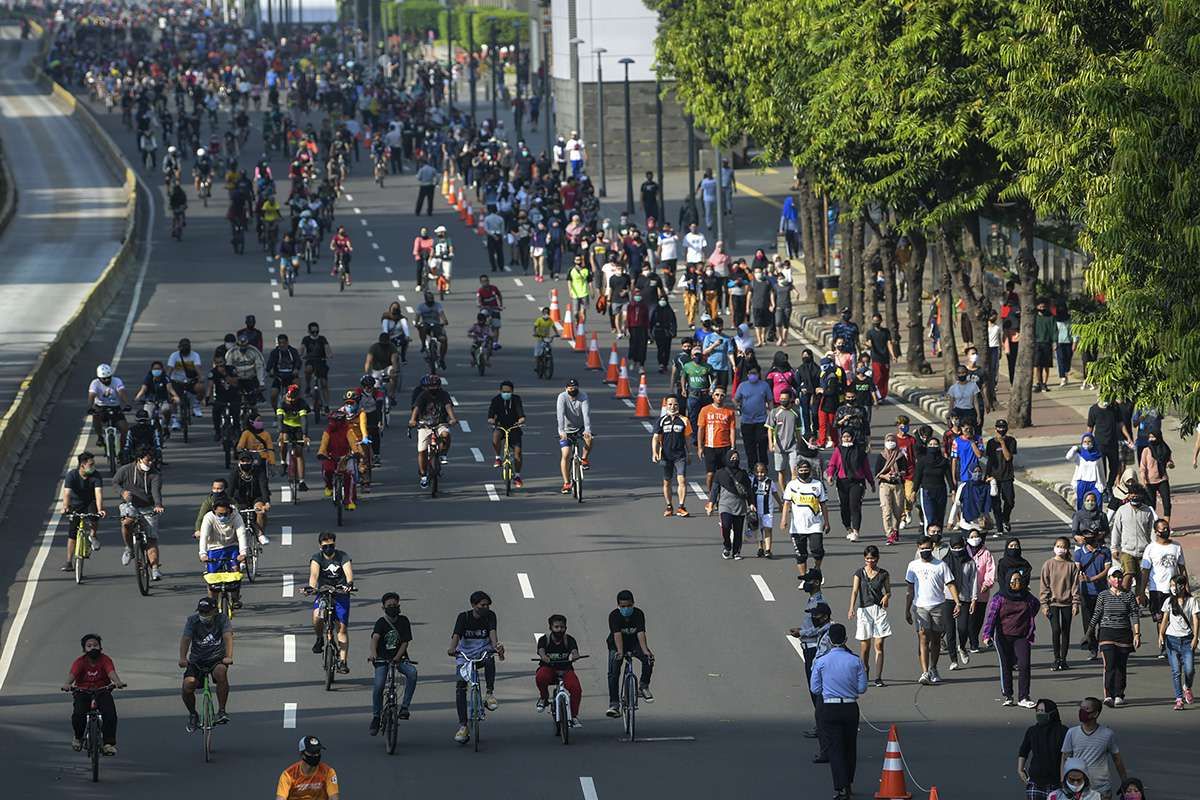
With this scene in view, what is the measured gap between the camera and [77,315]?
48.8 metres

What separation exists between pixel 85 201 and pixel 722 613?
55.5m

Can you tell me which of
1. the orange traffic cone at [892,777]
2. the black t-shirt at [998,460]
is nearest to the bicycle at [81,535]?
the black t-shirt at [998,460]

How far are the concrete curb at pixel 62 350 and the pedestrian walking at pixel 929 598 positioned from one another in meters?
15.3

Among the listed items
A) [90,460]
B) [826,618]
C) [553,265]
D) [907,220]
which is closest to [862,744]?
[826,618]

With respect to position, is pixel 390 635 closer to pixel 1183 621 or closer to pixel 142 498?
pixel 1183 621

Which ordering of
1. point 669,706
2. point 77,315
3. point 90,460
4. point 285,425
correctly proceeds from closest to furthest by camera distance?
point 669,706
point 90,460
point 285,425
point 77,315

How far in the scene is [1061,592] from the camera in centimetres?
2334

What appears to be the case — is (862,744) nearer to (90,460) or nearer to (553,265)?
(90,460)

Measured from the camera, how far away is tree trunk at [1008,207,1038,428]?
36.8 m

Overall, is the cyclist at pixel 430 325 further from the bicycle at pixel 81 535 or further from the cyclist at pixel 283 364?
the bicycle at pixel 81 535

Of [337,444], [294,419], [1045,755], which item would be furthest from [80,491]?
[1045,755]

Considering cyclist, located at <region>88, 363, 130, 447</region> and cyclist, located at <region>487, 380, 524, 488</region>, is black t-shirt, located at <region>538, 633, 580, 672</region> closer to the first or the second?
cyclist, located at <region>487, 380, 524, 488</region>

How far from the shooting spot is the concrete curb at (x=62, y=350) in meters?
36.2

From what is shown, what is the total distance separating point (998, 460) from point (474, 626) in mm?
9668
